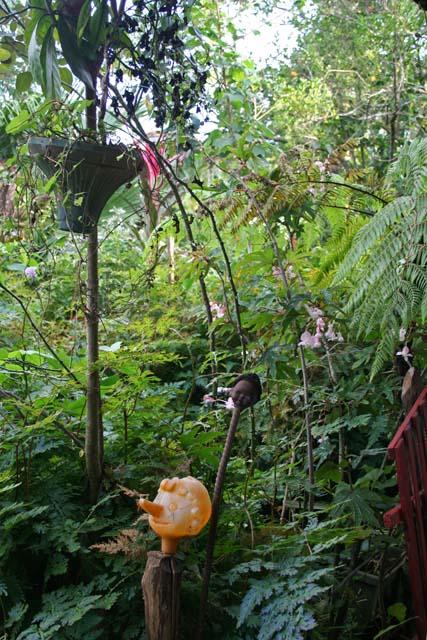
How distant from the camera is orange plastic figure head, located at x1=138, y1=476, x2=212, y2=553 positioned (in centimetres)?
126

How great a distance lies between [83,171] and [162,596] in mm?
1044

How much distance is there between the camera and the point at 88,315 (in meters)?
1.70

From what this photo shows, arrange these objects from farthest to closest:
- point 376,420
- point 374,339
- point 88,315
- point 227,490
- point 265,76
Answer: point 265,76 < point 374,339 < point 376,420 < point 227,490 < point 88,315

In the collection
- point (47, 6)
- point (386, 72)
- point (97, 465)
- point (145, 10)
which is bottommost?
point (97, 465)

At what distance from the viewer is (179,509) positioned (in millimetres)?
1268

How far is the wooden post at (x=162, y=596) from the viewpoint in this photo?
1232mm

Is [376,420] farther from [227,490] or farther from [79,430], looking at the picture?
[79,430]

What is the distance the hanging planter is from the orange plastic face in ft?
2.38

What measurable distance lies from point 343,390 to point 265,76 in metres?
6.91

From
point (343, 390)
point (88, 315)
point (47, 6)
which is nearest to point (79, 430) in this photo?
point (88, 315)

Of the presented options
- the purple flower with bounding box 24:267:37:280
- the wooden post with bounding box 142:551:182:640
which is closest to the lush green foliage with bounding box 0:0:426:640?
the wooden post with bounding box 142:551:182:640

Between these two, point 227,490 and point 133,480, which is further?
point 227,490

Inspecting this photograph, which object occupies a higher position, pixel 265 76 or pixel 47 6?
pixel 265 76

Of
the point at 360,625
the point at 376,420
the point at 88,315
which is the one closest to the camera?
the point at 88,315
